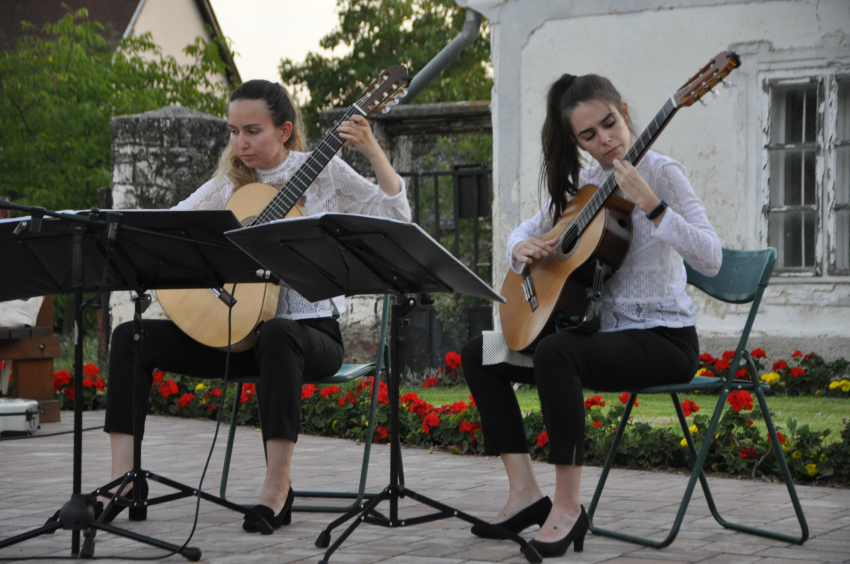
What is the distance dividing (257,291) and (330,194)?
0.50 m

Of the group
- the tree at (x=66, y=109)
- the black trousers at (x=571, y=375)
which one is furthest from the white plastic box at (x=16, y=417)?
the tree at (x=66, y=109)

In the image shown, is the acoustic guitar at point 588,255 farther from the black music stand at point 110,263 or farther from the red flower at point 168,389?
the red flower at point 168,389

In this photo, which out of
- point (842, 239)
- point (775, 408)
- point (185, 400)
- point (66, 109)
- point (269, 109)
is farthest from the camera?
point (66, 109)

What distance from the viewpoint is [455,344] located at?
8.01 meters

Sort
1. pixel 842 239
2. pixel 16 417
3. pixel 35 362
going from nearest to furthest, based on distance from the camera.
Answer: pixel 16 417 → pixel 35 362 → pixel 842 239

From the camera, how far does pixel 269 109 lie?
11.9 feet

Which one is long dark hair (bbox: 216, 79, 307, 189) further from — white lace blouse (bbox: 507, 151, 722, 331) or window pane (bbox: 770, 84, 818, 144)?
window pane (bbox: 770, 84, 818, 144)

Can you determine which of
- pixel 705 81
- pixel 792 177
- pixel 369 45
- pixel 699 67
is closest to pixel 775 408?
pixel 792 177

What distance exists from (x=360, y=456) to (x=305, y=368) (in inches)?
63.3

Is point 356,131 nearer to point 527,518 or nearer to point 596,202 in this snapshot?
point 596,202

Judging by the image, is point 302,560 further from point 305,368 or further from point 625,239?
point 625,239

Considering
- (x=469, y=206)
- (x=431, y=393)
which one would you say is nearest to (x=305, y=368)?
(x=431, y=393)

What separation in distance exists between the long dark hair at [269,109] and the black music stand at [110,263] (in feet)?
2.43

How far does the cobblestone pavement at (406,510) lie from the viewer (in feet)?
9.17
